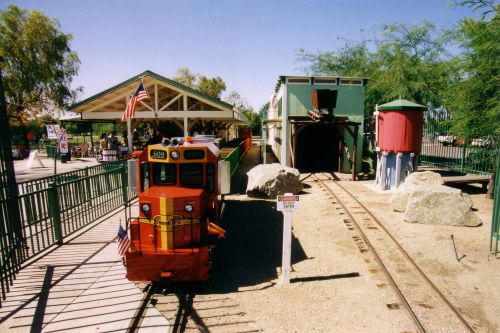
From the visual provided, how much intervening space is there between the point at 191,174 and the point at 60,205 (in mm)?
4618

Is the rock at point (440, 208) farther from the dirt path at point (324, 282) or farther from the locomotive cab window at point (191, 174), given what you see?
the locomotive cab window at point (191, 174)

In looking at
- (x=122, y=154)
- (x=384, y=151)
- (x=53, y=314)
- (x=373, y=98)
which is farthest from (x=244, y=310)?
(x=373, y=98)

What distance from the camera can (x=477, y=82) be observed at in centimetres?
1238

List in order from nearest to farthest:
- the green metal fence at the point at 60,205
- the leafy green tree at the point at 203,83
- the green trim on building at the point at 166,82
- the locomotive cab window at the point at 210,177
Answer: the locomotive cab window at the point at 210,177 < the green metal fence at the point at 60,205 < the green trim on building at the point at 166,82 < the leafy green tree at the point at 203,83

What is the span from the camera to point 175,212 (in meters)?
6.00

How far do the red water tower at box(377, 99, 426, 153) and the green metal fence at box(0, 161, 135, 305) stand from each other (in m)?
12.0

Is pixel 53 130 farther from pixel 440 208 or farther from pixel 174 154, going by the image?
pixel 440 208

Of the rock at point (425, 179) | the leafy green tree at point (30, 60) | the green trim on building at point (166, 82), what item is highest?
the leafy green tree at point (30, 60)

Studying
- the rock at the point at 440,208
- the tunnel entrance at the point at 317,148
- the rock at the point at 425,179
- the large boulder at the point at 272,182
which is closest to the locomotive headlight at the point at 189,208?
the large boulder at the point at 272,182

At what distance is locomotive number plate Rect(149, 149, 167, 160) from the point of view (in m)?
6.46

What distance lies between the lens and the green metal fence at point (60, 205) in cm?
692

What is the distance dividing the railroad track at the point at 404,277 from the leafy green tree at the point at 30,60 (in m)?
34.2

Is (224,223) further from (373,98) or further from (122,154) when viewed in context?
(373,98)

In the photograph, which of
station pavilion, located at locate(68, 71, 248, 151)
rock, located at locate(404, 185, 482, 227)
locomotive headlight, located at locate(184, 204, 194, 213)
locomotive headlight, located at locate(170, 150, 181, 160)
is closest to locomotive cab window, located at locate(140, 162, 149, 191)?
locomotive headlight, located at locate(170, 150, 181, 160)
